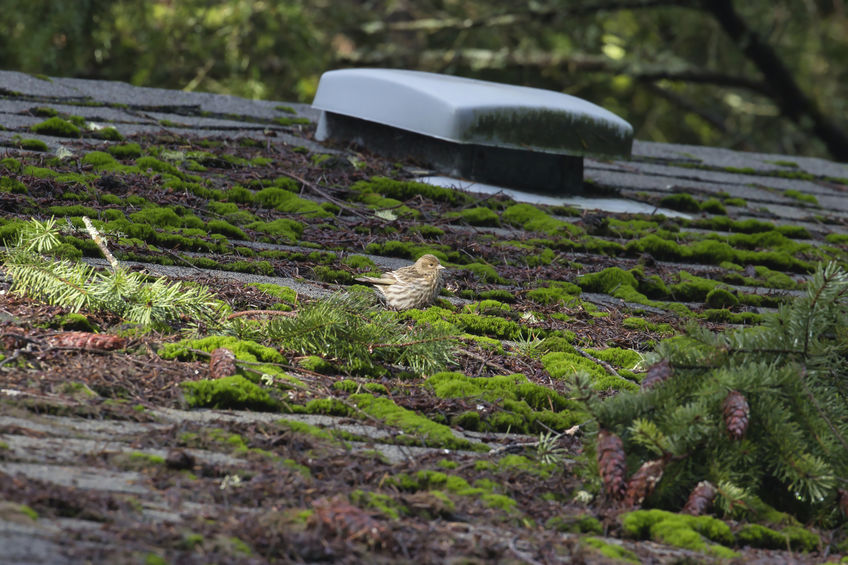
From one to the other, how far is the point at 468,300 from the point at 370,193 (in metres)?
1.23

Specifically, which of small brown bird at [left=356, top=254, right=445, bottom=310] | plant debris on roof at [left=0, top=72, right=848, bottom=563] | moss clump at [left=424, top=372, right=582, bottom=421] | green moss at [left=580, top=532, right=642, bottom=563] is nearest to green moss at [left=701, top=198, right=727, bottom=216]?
plant debris on roof at [left=0, top=72, right=848, bottom=563]

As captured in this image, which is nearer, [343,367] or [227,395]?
[227,395]

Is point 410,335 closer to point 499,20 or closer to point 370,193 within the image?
point 370,193

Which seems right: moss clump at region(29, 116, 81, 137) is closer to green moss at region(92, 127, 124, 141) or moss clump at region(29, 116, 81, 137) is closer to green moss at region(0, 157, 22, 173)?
green moss at region(92, 127, 124, 141)

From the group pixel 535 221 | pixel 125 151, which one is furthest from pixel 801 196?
pixel 125 151

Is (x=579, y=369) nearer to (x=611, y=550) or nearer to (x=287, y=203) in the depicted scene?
(x=611, y=550)

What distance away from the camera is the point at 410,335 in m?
3.12

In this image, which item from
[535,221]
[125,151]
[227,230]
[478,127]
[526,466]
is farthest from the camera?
[478,127]

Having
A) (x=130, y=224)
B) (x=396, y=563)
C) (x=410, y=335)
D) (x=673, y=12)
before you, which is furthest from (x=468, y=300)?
(x=673, y=12)

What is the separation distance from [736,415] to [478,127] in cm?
341

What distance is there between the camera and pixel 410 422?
2.60 metres

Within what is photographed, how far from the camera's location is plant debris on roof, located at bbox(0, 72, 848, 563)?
1.98 meters

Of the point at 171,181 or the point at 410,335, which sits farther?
the point at 171,181

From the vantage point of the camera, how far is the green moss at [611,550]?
2023 mm
